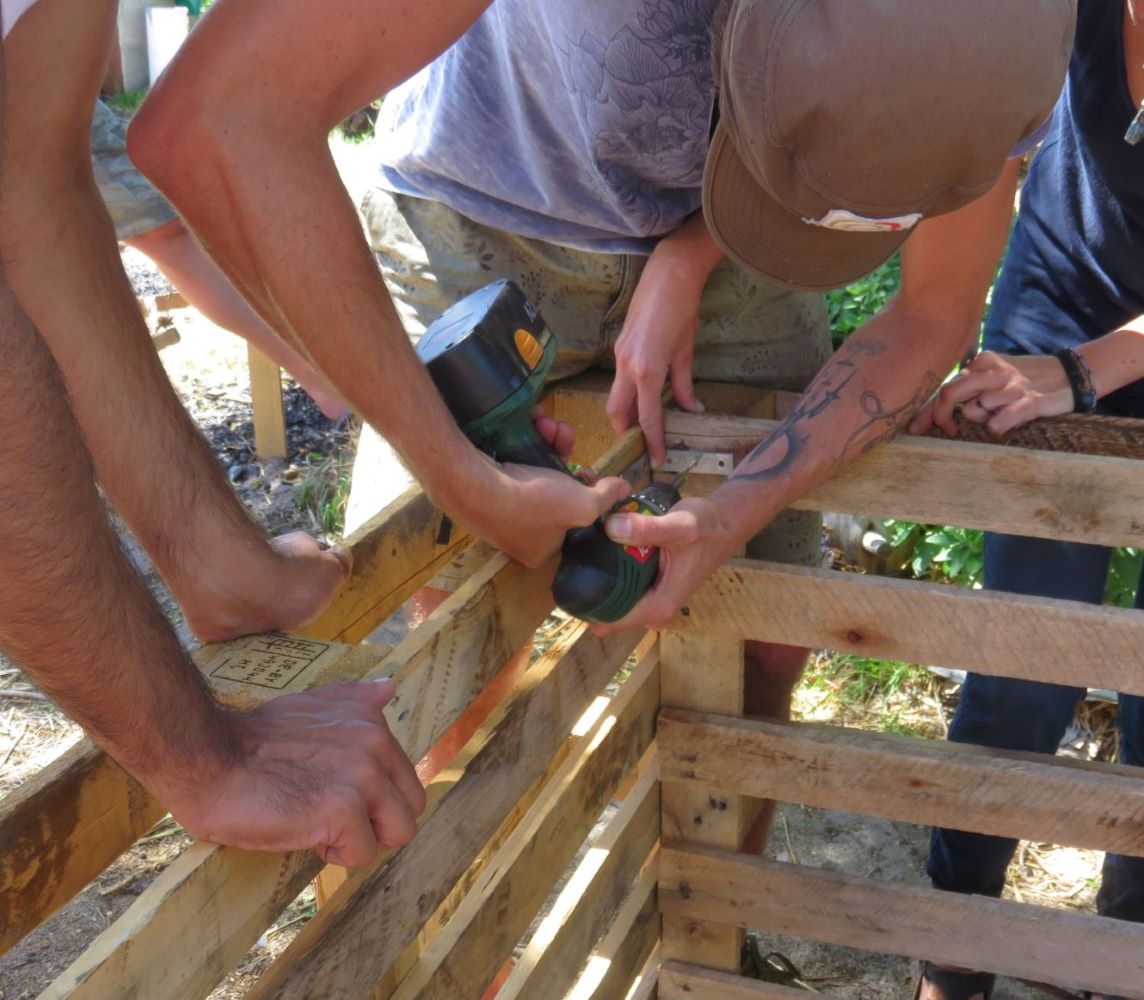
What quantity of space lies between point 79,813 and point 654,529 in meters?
0.82

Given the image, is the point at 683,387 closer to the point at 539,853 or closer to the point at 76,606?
the point at 539,853

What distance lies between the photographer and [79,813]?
134cm

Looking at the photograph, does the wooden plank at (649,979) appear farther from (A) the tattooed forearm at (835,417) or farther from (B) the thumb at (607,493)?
(B) the thumb at (607,493)

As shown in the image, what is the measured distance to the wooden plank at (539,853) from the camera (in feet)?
5.82

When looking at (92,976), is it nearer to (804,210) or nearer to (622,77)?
(804,210)

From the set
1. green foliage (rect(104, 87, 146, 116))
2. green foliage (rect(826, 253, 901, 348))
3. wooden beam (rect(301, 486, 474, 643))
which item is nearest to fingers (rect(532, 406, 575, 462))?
wooden beam (rect(301, 486, 474, 643))

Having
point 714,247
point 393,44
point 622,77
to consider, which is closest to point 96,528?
point 393,44

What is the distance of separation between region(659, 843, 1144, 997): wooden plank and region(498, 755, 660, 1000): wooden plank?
0.52 feet

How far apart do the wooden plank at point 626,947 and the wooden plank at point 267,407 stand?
267 centimetres

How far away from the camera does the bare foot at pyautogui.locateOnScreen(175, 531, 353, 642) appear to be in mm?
1632

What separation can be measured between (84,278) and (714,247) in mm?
1041

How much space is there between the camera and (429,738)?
5.26ft

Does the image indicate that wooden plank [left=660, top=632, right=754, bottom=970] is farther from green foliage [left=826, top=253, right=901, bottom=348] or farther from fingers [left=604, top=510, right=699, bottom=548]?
green foliage [left=826, top=253, right=901, bottom=348]

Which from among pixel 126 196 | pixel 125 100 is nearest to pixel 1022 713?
pixel 126 196
